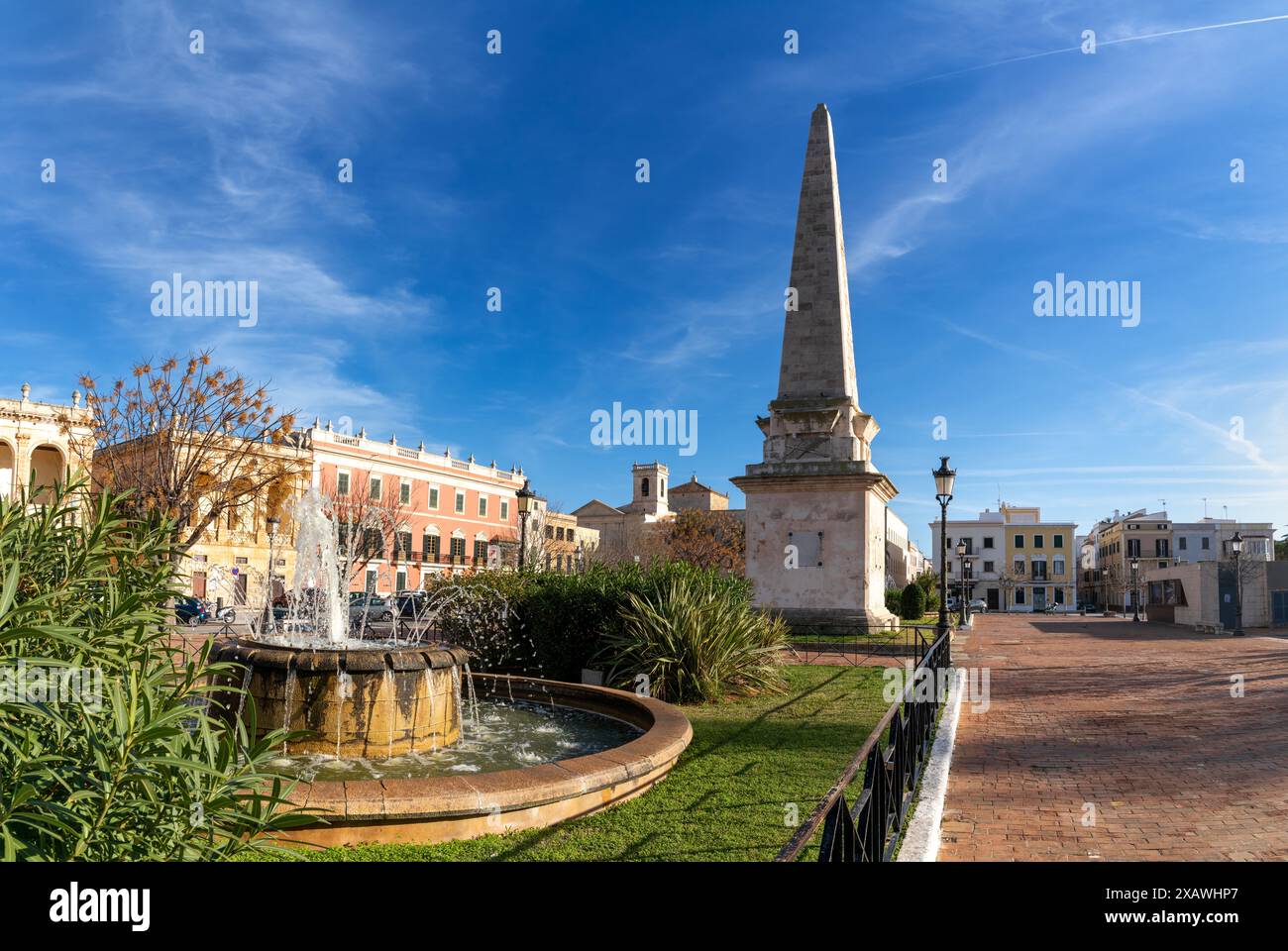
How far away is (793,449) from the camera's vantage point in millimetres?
21328

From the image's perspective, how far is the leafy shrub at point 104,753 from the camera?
2.49 meters

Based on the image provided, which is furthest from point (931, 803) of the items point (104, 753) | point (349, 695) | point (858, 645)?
point (858, 645)

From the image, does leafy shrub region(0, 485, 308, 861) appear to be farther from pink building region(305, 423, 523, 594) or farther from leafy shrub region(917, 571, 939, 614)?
pink building region(305, 423, 523, 594)

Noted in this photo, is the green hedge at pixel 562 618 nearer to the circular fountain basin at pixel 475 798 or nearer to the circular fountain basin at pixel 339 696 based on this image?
the circular fountain basin at pixel 339 696

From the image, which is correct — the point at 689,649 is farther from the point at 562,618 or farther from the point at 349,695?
the point at 349,695

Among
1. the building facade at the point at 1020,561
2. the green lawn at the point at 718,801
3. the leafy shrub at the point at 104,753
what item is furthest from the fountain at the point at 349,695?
the building facade at the point at 1020,561

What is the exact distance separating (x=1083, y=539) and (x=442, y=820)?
13012 centimetres

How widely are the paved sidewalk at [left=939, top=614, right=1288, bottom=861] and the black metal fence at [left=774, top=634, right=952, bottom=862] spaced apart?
423 millimetres

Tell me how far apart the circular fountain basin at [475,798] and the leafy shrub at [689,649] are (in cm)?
434

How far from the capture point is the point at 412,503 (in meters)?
56.8

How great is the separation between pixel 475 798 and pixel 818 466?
16.5 meters

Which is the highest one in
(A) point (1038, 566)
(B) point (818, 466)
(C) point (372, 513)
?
(B) point (818, 466)
